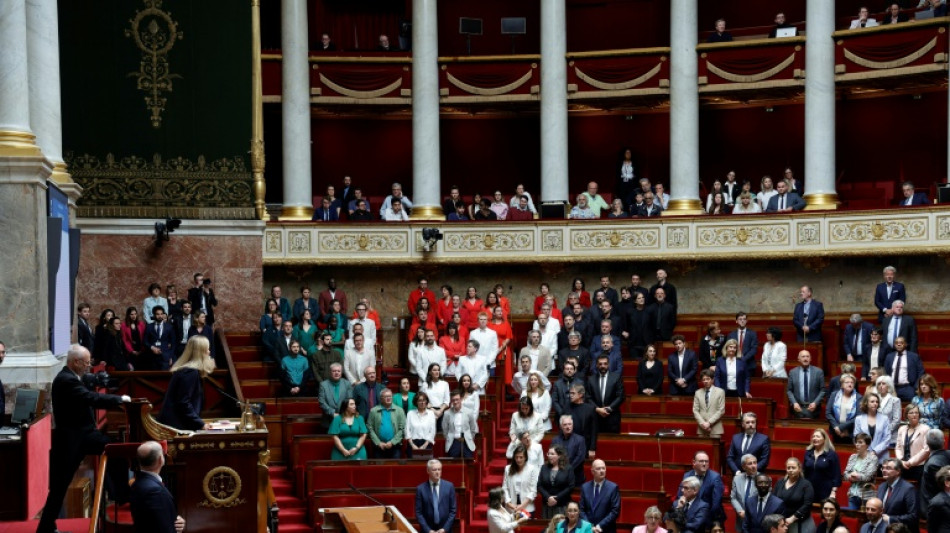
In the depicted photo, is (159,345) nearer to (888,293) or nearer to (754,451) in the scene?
(754,451)

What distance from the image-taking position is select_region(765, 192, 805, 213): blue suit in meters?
20.9

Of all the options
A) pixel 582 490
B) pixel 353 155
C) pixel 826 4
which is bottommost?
pixel 582 490

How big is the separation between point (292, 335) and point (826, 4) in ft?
33.6

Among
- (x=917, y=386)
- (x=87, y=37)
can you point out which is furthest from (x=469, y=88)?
(x=917, y=386)

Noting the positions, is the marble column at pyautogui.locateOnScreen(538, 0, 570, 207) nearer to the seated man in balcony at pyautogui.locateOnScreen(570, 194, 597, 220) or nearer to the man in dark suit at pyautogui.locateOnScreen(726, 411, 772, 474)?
the seated man in balcony at pyautogui.locateOnScreen(570, 194, 597, 220)

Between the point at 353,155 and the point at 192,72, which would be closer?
the point at 192,72

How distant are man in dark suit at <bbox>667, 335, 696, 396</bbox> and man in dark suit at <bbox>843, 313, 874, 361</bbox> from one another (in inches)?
78.1

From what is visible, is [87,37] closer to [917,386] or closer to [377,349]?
[377,349]

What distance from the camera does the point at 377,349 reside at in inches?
716

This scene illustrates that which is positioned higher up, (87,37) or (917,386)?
(87,37)

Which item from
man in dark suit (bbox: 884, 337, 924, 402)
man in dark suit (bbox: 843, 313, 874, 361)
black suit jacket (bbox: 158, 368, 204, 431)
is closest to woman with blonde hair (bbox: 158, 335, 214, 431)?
black suit jacket (bbox: 158, 368, 204, 431)

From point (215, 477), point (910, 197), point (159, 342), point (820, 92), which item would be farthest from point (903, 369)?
point (215, 477)

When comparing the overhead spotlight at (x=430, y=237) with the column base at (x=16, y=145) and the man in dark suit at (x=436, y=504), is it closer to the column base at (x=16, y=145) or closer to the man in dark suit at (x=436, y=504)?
the man in dark suit at (x=436, y=504)

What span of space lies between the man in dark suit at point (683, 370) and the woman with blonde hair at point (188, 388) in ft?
26.2
